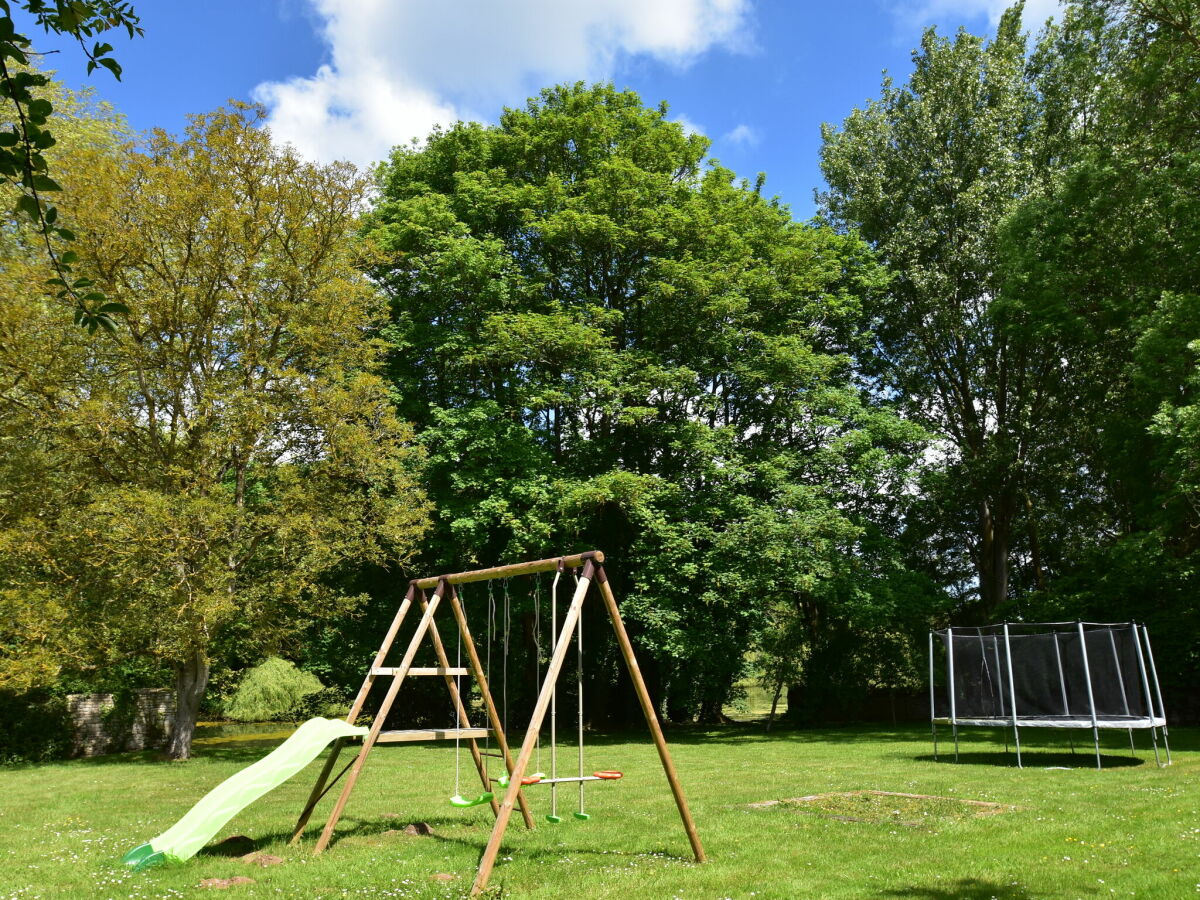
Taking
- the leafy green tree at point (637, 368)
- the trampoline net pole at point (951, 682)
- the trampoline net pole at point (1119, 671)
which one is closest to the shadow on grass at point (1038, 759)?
the trampoline net pole at point (951, 682)

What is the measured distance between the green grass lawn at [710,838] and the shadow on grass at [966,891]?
3 centimetres

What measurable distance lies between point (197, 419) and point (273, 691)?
1236 cm

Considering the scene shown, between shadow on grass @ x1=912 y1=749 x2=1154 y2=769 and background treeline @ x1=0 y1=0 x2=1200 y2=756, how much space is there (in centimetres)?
524

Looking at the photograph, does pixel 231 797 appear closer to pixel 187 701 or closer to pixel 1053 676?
pixel 187 701

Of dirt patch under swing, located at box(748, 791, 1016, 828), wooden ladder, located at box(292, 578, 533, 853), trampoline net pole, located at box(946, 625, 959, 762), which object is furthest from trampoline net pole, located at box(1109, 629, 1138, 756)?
wooden ladder, located at box(292, 578, 533, 853)

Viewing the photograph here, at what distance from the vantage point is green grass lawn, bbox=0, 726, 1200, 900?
261 inches

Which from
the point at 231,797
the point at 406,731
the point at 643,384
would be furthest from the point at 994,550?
the point at 231,797

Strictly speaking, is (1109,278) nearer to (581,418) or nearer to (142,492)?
(581,418)

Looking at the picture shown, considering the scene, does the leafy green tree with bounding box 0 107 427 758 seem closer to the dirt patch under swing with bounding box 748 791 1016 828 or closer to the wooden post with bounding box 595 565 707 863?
the dirt patch under swing with bounding box 748 791 1016 828

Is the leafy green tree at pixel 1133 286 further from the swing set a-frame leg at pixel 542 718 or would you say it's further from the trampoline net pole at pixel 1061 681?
the swing set a-frame leg at pixel 542 718

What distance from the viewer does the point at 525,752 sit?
697cm

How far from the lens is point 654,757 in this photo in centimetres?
1805

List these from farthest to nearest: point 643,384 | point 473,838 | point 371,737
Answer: point 643,384 < point 473,838 < point 371,737

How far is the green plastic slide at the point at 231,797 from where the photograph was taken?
272 inches
